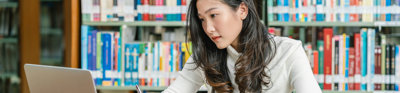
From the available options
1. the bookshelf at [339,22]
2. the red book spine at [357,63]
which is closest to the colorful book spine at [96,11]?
the bookshelf at [339,22]

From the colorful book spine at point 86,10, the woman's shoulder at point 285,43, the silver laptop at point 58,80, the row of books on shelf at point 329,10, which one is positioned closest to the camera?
the silver laptop at point 58,80

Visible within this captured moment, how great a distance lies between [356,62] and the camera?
2.25m

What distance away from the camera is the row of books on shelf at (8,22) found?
2355 millimetres

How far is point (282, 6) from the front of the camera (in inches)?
88.3

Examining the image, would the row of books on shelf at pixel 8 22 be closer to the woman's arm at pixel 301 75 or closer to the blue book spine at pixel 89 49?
the blue book spine at pixel 89 49

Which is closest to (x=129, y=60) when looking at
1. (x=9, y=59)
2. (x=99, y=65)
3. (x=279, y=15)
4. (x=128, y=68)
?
(x=128, y=68)

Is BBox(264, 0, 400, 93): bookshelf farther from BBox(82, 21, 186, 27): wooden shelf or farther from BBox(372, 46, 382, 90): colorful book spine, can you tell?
BBox(82, 21, 186, 27): wooden shelf

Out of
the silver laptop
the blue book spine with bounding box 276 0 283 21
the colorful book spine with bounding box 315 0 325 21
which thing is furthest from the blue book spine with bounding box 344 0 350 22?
the silver laptop

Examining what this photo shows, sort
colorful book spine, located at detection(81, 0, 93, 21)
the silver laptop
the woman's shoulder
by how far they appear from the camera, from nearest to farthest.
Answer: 1. the silver laptop
2. the woman's shoulder
3. colorful book spine, located at detection(81, 0, 93, 21)

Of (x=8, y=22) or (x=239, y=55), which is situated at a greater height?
(x=8, y=22)

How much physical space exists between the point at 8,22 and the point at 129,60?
0.73m

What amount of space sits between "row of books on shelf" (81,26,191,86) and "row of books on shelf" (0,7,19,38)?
0.39m

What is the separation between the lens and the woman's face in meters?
1.26

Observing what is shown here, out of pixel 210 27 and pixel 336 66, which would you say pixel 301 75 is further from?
pixel 336 66
